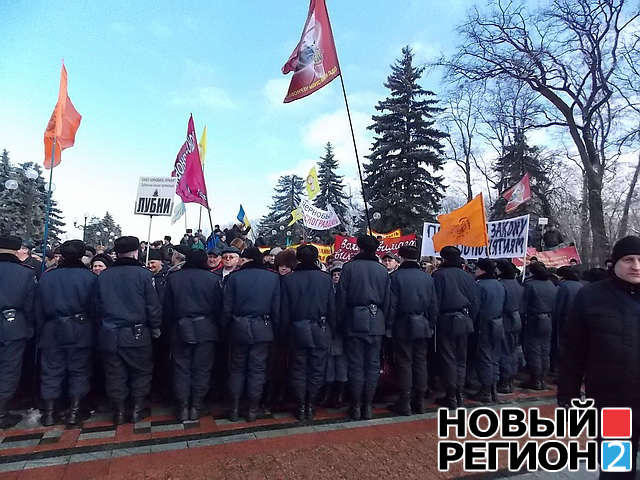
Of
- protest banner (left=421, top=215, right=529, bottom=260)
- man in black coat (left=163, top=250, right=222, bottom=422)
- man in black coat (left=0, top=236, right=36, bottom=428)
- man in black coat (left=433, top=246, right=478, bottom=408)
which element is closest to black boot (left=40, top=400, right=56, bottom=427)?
man in black coat (left=0, top=236, right=36, bottom=428)

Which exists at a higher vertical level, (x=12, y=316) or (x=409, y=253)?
(x=409, y=253)

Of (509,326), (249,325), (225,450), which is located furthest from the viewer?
(509,326)

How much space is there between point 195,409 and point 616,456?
4.09 m

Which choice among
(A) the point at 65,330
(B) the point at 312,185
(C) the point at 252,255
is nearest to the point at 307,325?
(C) the point at 252,255

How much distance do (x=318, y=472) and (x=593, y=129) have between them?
887 inches

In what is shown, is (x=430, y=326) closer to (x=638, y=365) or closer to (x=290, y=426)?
(x=290, y=426)

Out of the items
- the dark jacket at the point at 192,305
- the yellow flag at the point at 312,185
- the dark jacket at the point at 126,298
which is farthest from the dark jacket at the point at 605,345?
the yellow flag at the point at 312,185

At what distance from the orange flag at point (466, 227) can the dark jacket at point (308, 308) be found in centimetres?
342

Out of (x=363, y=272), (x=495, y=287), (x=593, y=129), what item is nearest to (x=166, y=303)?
(x=363, y=272)

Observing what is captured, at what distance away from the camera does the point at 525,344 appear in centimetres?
668

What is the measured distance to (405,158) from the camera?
82.3 ft

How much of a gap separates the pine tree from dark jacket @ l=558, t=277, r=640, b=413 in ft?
70.9

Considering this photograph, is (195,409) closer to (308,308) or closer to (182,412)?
(182,412)

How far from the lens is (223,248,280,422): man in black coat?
4.77m
